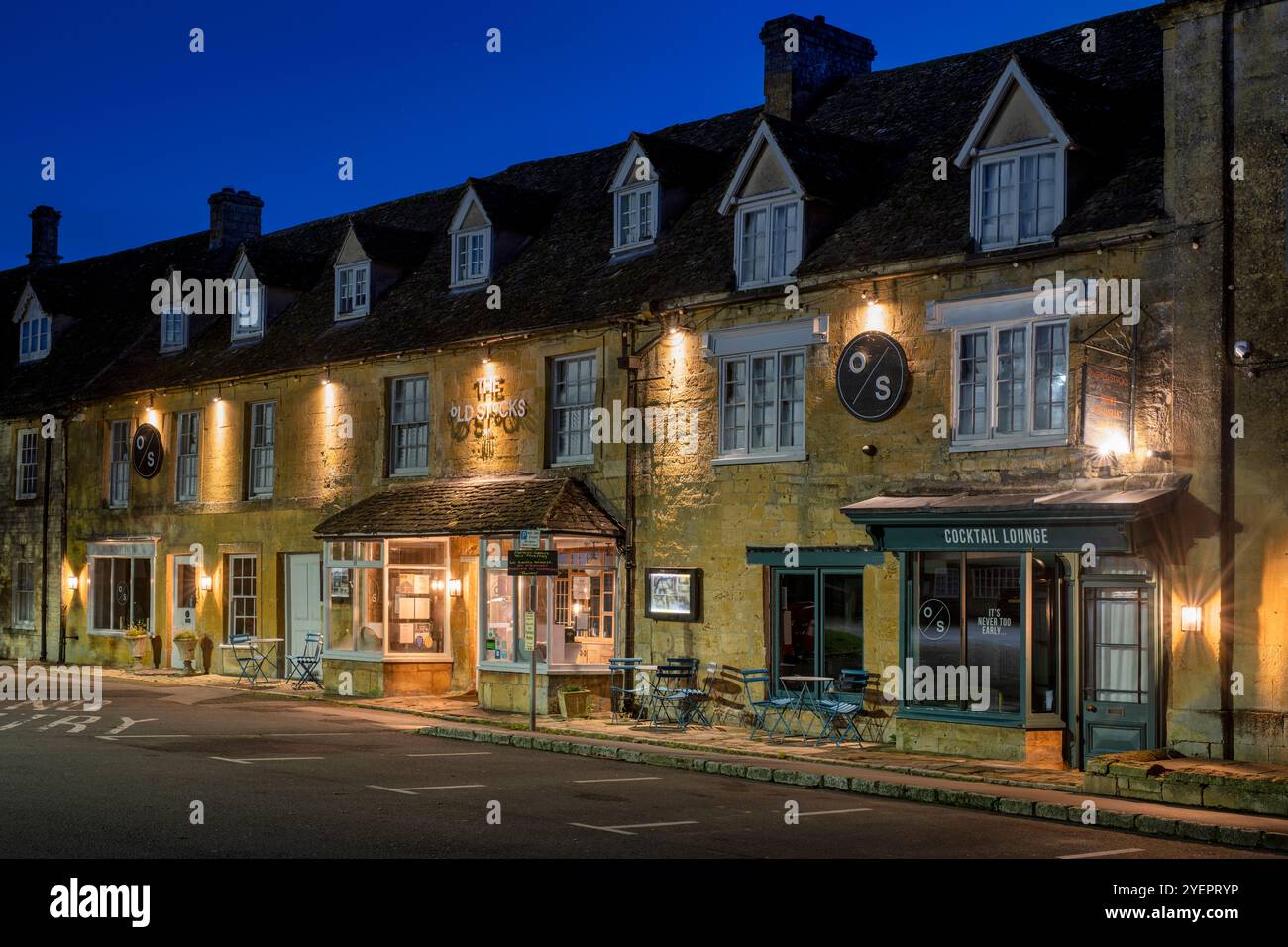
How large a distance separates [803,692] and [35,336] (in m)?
26.5

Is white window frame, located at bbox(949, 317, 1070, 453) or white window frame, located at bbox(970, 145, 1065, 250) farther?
white window frame, located at bbox(970, 145, 1065, 250)

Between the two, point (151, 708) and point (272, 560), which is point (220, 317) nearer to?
point (272, 560)

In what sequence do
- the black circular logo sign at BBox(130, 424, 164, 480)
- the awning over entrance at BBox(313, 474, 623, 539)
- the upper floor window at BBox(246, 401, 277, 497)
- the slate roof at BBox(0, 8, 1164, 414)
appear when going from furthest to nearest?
1. the black circular logo sign at BBox(130, 424, 164, 480)
2. the upper floor window at BBox(246, 401, 277, 497)
3. the awning over entrance at BBox(313, 474, 623, 539)
4. the slate roof at BBox(0, 8, 1164, 414)

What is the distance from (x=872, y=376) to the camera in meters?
19.7

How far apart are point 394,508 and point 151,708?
5.04 m

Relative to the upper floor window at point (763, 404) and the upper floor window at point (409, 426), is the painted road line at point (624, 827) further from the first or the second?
the upper floor window at point (409, 426)

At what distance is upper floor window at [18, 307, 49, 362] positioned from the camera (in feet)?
125

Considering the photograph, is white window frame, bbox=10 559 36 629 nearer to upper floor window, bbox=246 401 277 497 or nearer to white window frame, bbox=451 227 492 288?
upper floor window, bbox=246 401 277 497

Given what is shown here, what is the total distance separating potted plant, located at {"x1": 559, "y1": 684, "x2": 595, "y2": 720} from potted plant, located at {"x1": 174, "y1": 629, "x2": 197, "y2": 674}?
38.0ft

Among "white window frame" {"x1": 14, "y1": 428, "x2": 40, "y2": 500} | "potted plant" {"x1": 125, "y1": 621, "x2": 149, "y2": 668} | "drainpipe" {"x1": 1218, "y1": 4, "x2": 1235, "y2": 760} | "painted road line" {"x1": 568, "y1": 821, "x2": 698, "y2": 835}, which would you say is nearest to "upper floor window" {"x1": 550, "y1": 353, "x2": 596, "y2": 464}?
"drainpipe" {"x1": 1218, "y1": 4, "x2": 1235, "y2": 760}

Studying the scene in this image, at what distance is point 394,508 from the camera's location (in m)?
25.5

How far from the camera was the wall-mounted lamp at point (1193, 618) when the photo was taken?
1633cm
